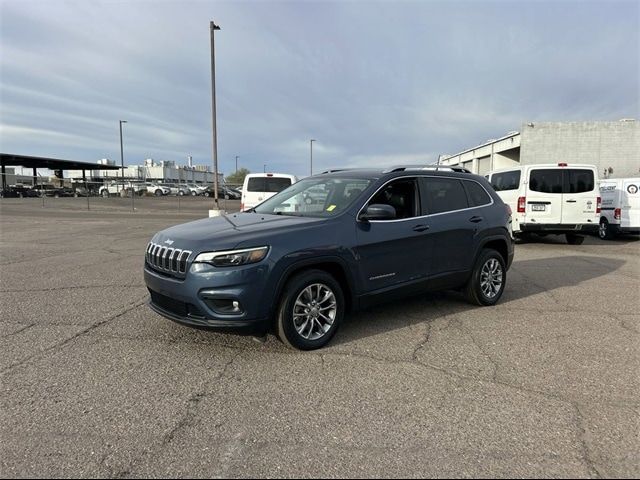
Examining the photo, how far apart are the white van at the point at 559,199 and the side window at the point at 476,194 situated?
21.1 feet

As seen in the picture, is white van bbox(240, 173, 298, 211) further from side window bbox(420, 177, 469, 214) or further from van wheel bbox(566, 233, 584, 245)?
side window bbox(420, 177, 469, 214)

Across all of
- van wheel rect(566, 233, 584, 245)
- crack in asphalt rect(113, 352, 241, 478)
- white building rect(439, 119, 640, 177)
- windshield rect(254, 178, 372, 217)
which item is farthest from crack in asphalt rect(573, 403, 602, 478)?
white building rect(439, 119, 640, 177)

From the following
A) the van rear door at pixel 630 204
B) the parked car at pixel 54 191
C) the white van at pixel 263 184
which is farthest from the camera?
the parked car at pixel 54 191

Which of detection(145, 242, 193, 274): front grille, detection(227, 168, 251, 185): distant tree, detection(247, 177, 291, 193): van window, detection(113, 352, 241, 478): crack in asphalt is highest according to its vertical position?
detection(227, 168, 251, 185): distant tree

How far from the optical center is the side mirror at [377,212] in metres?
4.57

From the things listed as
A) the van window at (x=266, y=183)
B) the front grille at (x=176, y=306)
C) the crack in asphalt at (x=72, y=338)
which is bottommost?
the crack in asphalt at (x=72, y=338)

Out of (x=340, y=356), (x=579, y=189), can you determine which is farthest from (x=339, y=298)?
(x=579, y=189)

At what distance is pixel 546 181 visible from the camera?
11.9 m

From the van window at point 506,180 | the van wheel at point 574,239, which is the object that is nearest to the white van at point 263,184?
the van window at point 506,180

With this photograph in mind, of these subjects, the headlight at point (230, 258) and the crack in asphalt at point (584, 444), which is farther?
the headlight at point (230, 258)

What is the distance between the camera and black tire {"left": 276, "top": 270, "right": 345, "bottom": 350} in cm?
418

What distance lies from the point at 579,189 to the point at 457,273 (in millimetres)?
8057

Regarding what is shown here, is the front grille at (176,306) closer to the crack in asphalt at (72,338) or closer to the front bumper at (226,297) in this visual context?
the front bumper at (226,297)

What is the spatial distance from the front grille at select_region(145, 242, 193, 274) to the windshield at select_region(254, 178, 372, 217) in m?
1.35
